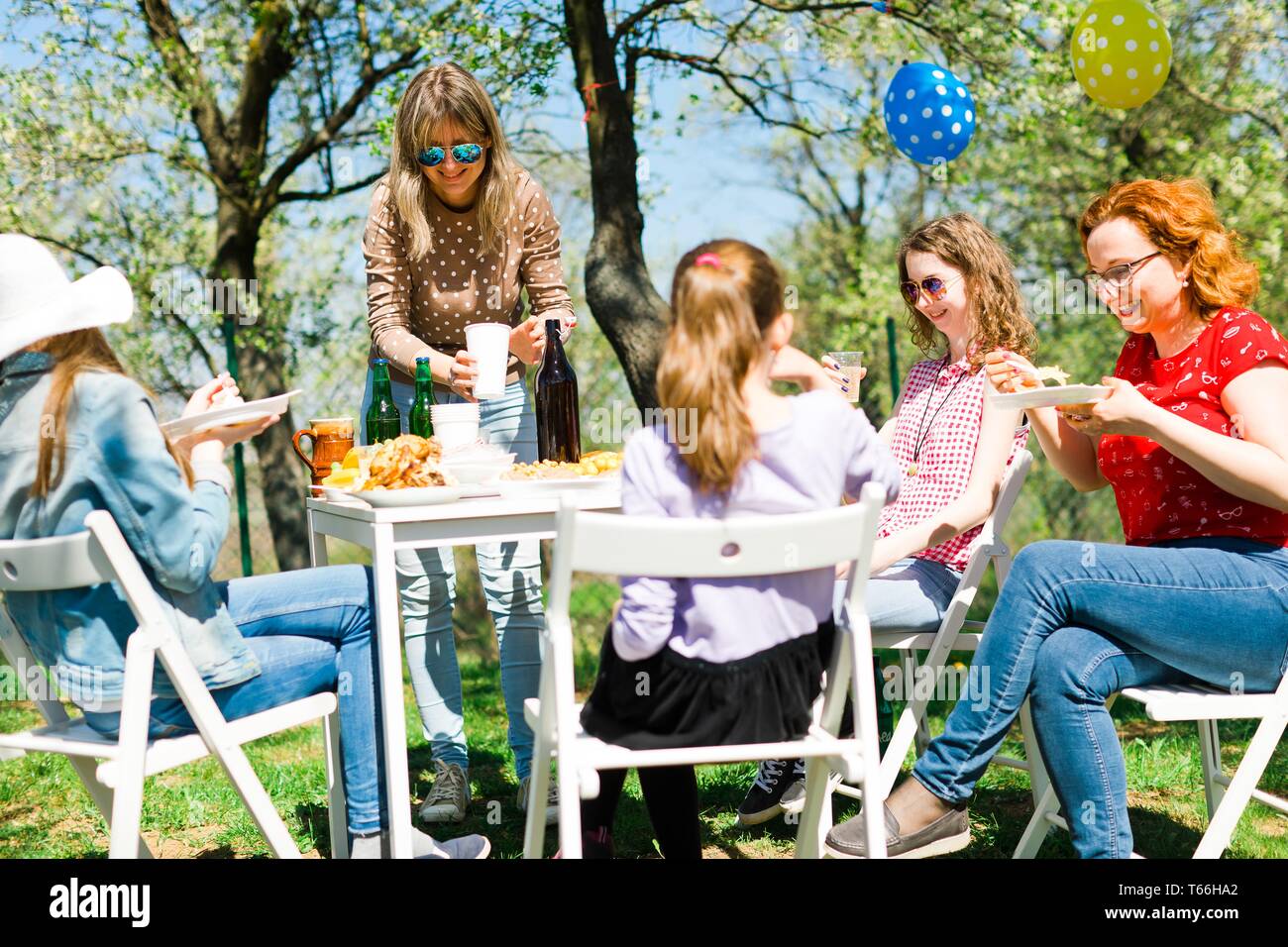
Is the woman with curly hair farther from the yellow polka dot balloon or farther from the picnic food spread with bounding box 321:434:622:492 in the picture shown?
the yellow polka dot balloon

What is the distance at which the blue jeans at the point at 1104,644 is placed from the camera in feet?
7.00

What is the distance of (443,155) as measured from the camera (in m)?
2.96

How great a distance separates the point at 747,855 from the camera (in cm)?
281

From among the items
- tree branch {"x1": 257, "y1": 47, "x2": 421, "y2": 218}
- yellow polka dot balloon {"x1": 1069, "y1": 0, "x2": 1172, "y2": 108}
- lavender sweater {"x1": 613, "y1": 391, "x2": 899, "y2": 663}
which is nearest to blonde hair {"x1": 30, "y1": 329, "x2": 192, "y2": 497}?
lavender sweater {"x1": 613, "y1": 391, "x2": 899, "y2": 663}

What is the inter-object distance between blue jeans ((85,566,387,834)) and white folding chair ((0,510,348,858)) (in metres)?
0.13

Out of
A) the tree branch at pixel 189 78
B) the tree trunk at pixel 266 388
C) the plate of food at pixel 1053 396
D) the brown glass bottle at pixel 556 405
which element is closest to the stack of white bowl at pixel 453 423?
the brown glass bottle at pixel 556 405

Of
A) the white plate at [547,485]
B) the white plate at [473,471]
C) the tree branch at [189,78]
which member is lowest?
the white plate at [547,485]

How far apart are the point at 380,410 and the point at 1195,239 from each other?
1890mm

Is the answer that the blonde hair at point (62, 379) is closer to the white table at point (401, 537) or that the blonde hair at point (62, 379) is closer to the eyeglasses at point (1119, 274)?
the white table at point (401, 537)

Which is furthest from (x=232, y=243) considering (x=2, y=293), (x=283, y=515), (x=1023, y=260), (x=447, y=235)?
(x=1023, y=260)

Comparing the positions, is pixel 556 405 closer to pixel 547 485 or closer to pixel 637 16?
pixel 547 485

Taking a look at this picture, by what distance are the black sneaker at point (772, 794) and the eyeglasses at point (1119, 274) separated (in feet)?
4.65
